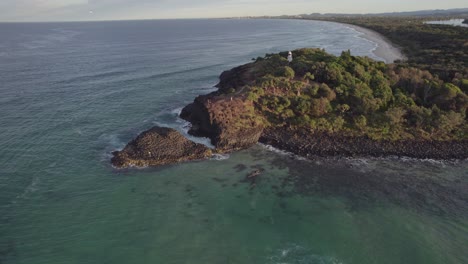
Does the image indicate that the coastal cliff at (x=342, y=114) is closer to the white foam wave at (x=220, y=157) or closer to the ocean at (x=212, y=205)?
the white foam wave at (x=220, y=157)

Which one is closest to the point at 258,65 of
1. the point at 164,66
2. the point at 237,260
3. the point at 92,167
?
the point at 164,66

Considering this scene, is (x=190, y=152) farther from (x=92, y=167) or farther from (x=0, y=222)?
(x=0, y=222)

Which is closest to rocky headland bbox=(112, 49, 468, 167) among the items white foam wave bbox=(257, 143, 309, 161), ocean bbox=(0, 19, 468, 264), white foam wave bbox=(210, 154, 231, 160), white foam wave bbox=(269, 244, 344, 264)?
white foam wave bbox=(257, 143, 309, 161)

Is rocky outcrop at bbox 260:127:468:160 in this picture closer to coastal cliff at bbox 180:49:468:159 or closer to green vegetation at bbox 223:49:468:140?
coastal cliff at bbox 180:49:468:159

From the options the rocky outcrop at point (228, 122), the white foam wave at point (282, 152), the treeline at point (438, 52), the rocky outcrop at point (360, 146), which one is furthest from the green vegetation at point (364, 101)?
the treeline at point (438, 52)

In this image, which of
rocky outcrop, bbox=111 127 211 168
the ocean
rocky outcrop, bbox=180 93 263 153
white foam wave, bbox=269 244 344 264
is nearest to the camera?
white foam wave, bbox=269 244 344 264

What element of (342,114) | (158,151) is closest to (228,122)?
(158,151)
